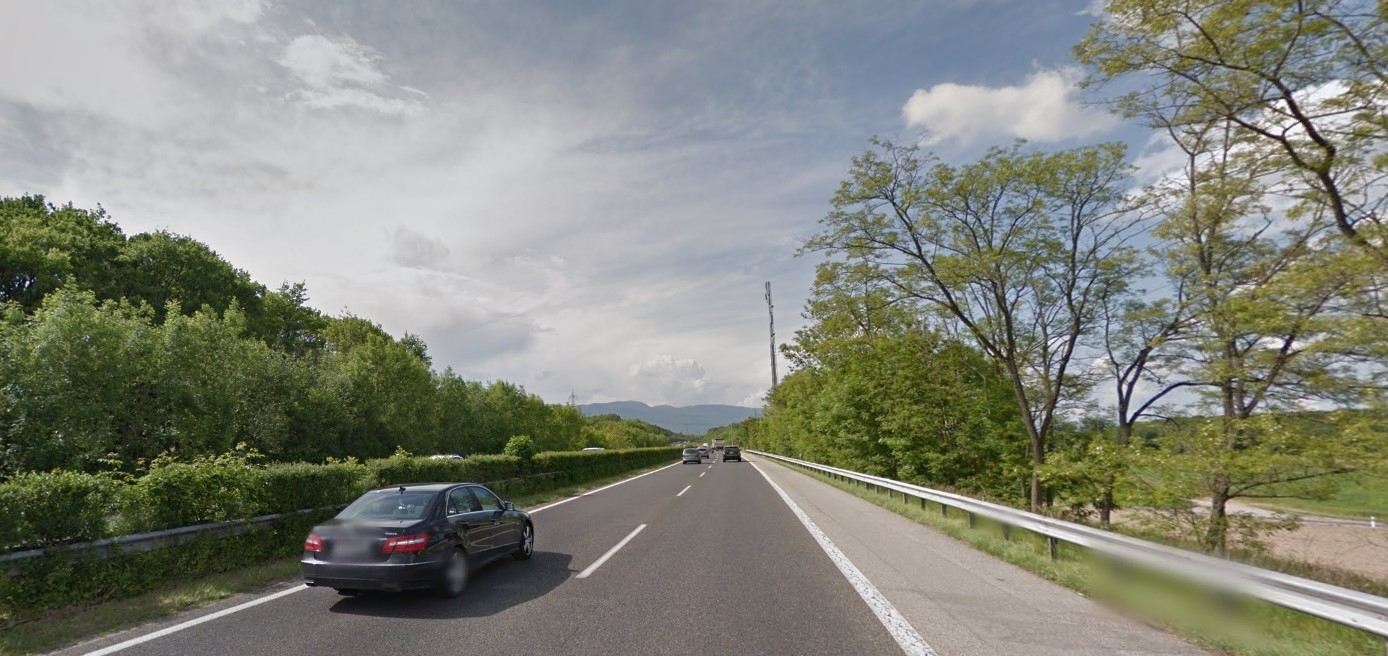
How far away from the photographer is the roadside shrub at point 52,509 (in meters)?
5.89

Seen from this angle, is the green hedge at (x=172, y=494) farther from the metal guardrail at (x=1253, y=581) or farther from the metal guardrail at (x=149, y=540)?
the metal guardrail at (x=1253, y=581)

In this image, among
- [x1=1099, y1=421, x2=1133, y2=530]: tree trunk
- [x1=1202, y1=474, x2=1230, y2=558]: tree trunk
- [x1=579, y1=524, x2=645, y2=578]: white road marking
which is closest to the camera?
[x1=579, y1=524, x2=645, y2=578]: white road marking

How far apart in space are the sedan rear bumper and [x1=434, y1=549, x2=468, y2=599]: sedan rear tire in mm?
260

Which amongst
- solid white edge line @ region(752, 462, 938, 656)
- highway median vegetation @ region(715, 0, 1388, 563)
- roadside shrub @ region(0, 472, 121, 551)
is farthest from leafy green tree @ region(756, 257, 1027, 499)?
roadside shrub @ region(0, 472, 121, 551)

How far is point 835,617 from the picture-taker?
568 cm

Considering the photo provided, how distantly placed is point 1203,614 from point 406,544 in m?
7.49

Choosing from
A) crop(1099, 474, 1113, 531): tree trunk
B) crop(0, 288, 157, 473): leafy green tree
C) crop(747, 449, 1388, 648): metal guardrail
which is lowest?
crop(1099, 474, 1113, 531): tree trunk

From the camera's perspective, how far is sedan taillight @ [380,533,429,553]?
6.29 m

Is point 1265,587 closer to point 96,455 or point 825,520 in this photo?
point 825,520

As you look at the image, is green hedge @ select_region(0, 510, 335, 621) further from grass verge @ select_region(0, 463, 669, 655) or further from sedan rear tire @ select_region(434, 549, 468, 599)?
sedan rear tire @ select_region(434, 549, 468, 599)

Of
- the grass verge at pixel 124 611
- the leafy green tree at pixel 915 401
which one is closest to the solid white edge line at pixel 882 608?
the grass verge at pixel 124 611

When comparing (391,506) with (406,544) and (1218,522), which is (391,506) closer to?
(406,544)

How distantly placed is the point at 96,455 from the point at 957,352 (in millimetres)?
30046

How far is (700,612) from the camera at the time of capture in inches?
234
